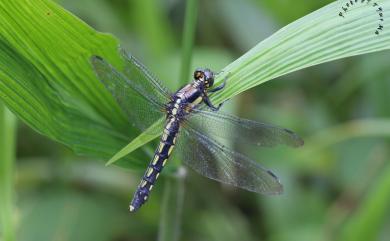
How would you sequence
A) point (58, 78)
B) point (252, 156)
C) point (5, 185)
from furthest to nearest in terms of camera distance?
point (252, 156)
point (5, 185)
point (58, 78)

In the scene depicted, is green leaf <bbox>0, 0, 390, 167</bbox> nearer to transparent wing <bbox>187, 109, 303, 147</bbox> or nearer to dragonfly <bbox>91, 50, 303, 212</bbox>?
dragonfly <bbox>91, 50, 303, 212</bbox>

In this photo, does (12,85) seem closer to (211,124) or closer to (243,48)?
(211,124)

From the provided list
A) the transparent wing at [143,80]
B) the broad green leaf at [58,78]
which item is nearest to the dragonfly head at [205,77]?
the transparent wing at [143,80]

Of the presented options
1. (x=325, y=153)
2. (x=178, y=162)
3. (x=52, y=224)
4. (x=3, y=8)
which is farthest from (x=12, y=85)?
(x=325, y=153)

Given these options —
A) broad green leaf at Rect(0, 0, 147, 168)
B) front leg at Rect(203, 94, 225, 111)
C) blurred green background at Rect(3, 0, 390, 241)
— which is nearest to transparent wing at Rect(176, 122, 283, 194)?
front leg at Rect(203, 94, 225, 111)

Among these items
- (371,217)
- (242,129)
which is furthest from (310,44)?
(371,217)

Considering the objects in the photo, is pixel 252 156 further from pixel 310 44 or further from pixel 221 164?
pixel 310 44

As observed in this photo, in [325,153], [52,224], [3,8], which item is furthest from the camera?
[325,153]
